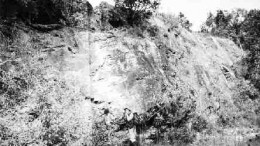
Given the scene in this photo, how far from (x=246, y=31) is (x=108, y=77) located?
33082 mm

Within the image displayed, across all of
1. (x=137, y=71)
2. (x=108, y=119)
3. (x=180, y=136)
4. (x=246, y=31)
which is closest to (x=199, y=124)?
(x=180, y=136)

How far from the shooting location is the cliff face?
11.3 meters

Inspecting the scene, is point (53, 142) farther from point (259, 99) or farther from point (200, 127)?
point (259, 99)

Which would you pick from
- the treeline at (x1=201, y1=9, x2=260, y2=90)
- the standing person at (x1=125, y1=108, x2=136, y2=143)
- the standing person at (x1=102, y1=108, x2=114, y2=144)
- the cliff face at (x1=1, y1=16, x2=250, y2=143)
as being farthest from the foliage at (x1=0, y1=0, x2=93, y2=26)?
the treeline at (x1=201, y1=9, x2=260, y2=90)

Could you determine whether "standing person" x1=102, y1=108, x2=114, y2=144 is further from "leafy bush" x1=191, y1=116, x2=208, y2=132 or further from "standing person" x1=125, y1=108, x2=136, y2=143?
"leafy bush" x1=191, y1=116, x2=208, y2=132

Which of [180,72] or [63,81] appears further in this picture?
[180,72]

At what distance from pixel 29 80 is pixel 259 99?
1986 centimetres

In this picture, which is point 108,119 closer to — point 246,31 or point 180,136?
point 180,136

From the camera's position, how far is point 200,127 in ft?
49.0

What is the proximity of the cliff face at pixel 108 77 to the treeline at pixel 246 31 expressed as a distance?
269 inches

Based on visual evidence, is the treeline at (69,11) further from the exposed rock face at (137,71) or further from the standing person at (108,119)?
the standing person at (108,119)

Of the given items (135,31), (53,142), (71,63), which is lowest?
(53,142)

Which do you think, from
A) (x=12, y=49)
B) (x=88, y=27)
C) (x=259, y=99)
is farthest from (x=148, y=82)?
(x=259, y=99)

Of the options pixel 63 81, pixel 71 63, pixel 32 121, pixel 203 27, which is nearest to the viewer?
pixel 32 121
